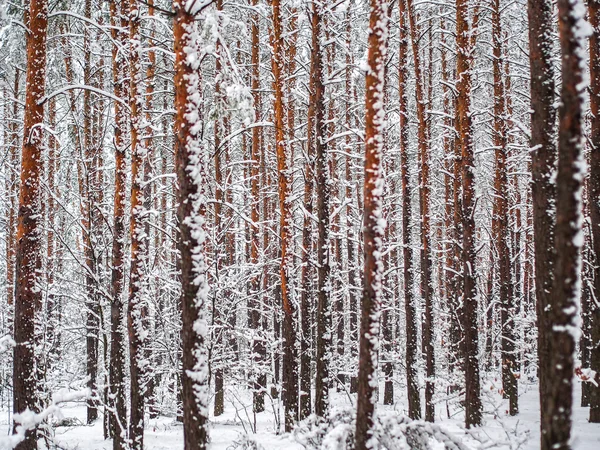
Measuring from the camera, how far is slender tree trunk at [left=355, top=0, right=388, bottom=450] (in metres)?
5.71

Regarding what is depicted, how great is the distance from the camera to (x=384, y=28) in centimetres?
602

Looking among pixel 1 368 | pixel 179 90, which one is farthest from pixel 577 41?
pixel 1 368

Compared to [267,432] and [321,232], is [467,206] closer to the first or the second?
[321,232]

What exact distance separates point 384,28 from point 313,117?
15.3 feet

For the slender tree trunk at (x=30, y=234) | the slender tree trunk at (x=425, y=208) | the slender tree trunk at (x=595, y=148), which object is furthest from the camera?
the slender tree trunk at (x=425, y=208)

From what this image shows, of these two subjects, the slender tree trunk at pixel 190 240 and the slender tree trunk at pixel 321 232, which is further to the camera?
the slender tree trunk at pixel 321 232

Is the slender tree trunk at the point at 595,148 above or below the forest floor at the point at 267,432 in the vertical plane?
above

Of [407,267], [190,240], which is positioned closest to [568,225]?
[190,240]

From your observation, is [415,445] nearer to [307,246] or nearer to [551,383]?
[551,383]

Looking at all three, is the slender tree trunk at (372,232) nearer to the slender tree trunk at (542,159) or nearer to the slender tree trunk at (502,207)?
the slender tree trunk at (542,159)

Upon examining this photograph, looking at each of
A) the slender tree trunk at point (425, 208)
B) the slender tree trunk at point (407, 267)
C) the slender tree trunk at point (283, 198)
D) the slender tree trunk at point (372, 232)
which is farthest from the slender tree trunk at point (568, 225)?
the slender tree trunk at point (425, 208)

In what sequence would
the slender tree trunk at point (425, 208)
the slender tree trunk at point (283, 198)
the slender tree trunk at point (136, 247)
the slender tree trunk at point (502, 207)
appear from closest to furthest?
the slender tree trunk at point (136, 247) → the slender tree trunk at point (283, 198) → the slender tree trunk at point (425, 208) → the slender tree trunk at point (502, 207)

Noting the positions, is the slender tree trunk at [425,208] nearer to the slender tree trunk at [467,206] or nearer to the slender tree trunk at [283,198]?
the slender tree trunk at [467,206]

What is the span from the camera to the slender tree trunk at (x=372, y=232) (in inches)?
225
